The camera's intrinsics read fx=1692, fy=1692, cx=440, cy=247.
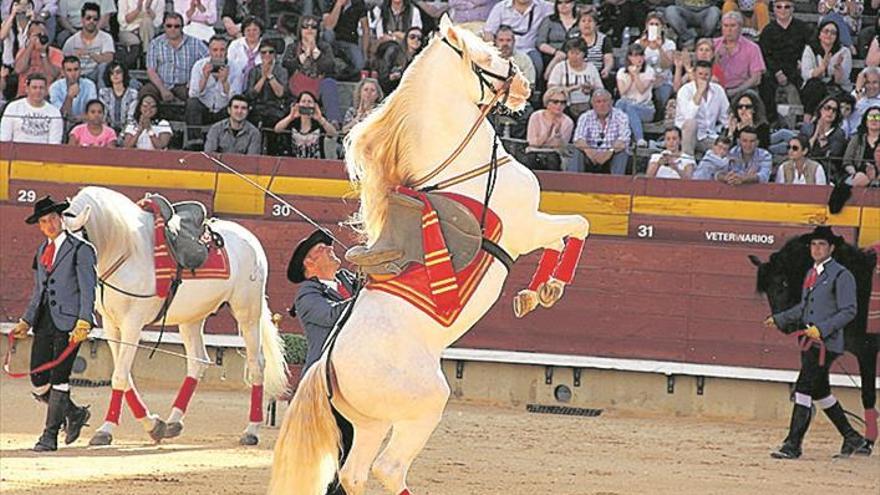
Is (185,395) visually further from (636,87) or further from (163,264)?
(636,87)

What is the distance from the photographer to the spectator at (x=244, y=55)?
15.6 m

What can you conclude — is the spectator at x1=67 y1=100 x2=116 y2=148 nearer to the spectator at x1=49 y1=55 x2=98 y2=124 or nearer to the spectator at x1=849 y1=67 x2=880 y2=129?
the spectator at x1=49 y1=55 x2=98 y2=124

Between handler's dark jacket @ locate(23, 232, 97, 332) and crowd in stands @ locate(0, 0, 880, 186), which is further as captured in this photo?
crowd in stands @ locate(0, 0, 880, 186)

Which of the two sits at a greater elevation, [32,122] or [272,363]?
[32,122]

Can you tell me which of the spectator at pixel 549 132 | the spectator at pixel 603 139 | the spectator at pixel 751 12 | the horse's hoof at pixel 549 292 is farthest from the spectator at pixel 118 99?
the horse's hoof at pixel 549 292

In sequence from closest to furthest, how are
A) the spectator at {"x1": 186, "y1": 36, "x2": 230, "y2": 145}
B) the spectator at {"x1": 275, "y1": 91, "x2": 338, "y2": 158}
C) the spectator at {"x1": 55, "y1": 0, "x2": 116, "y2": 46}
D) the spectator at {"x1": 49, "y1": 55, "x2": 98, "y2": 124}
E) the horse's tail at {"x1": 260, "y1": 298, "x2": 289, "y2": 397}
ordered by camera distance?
Result: the horse's tail at {"x1": 260, "y1": 298, "x2": 289, "y2": 397}, the spectator at {"x1": 275, "y1": 91, "x2": 338, "y2": 158}, the spectator at {"x1": 186, "y1": 36, "x2": 230, "y2": 145}, the spectator at {"x1": 49, "y1": 55, "x2": 98, "y2": 124}, the spectator at {"x1": 55, "y1": 0, "x2": 116, "y2": 46}

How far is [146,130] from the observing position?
1523 centimetres

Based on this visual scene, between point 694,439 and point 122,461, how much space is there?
4531 millimetres

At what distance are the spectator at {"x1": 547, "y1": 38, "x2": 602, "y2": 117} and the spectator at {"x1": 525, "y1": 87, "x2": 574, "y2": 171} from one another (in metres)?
0.25

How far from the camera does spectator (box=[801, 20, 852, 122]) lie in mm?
14734

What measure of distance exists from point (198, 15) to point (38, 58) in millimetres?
1592

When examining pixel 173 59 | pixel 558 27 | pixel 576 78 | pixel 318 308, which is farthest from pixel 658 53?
pixel 318 308

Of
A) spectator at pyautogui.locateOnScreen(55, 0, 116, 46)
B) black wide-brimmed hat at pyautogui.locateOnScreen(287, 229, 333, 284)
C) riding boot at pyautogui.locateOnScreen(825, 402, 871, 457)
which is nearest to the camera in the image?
black wide-brimmed hat at pyautogui.locateOnScreen(287, 229, 333, 284)

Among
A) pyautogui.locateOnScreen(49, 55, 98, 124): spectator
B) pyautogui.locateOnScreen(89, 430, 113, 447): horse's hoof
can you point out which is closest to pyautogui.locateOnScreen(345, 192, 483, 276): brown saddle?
pyautogui.locateOnScreen(89, 430, 113, 447): horse's hoof
